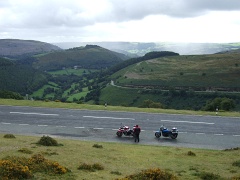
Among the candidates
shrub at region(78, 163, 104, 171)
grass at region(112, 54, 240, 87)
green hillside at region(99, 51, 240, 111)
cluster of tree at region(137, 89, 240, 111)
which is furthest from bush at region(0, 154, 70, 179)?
grass at region(112, 54, 240, 87)

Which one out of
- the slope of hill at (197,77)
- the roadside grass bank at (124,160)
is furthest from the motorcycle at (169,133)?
the slope of hill at (197,77)

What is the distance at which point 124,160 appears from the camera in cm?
1861

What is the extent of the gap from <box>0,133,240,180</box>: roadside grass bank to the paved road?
5055mm

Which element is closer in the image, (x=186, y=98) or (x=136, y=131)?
(x=136, y=131)

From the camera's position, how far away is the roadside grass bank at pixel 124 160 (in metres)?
15.1

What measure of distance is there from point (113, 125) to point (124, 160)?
14967 mm

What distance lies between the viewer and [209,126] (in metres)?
34.2

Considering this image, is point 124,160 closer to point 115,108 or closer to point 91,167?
point 91,167

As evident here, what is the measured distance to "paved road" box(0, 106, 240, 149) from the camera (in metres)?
28.5

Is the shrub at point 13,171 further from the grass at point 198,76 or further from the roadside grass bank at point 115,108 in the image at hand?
the grass at point 198,76

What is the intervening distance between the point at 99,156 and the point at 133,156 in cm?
258

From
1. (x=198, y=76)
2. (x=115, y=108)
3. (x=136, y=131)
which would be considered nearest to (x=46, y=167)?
(x=136, y=131)

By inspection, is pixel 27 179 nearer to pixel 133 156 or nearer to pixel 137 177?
pixel 137 177

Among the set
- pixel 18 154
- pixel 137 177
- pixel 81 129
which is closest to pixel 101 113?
pixel 81 129
